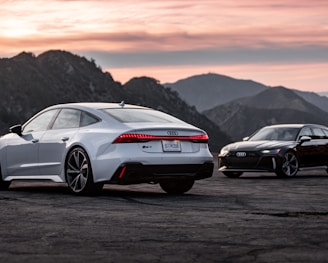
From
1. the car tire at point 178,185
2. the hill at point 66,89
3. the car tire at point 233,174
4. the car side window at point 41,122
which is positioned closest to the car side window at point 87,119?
the car side window at point 41,122

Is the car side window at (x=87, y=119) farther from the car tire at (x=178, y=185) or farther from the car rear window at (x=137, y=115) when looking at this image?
the car tire at (x=178, y=185)

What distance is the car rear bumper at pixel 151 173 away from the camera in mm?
11609

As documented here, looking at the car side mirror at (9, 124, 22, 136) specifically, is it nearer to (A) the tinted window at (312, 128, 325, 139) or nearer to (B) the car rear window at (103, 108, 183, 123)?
(B) the car rear window at (103, 108, 183, 123)

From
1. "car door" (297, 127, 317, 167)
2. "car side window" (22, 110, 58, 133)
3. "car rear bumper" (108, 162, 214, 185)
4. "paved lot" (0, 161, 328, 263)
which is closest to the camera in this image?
"paved lot" (0, 161, 328, 263)

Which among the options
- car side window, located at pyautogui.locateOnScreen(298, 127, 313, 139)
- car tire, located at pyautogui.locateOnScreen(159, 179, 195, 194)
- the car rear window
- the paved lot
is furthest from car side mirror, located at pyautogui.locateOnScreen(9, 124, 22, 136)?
car side window, located at pyautogui.locateOnScreen(298, 127, 313, 139)

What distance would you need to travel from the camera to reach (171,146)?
11.9 meters

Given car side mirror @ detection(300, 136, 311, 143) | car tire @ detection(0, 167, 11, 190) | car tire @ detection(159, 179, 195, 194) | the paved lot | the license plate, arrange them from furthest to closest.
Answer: car side mirror @ detection(300, 136, 311, 143) < car tire @ detection(0, 167, 11, 190) < car tire @ detection(159, 179, 195, 194) < the license plate < the paved lot

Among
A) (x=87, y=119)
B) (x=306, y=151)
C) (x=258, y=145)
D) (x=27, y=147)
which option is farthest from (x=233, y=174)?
(x=87, y=119)

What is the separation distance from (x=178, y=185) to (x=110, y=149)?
1.87 m

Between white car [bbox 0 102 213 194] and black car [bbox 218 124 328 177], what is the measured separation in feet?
18.9

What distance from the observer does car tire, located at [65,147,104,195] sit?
12.0m

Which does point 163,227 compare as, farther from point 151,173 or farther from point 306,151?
point 306,151

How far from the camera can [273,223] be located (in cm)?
855

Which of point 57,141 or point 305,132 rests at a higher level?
point 305,132
